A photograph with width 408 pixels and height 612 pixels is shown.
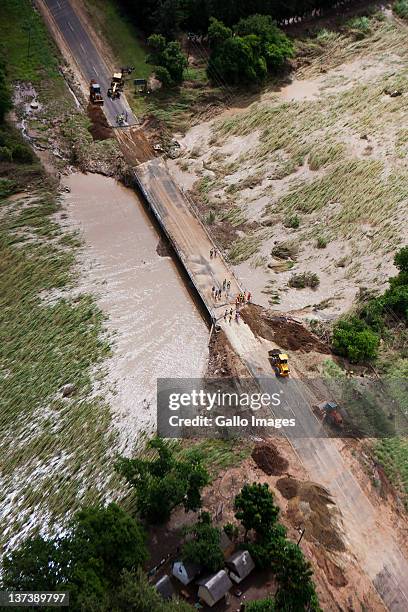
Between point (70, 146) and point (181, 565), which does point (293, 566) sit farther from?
point (70, 146)

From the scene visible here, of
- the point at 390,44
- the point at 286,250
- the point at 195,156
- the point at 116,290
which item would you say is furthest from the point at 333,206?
the point at 390,44

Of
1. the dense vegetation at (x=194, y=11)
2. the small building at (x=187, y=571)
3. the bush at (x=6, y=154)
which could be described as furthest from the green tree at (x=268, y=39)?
the small building at (x=187, y=571)

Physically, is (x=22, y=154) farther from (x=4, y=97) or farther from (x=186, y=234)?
(x=186, y=234)

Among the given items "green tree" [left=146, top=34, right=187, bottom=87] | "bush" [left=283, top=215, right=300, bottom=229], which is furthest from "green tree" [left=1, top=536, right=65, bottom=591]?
"green tree" [left=146, top=34, right=187, bottom=87]

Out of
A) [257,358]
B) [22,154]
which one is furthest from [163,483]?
[22,154]

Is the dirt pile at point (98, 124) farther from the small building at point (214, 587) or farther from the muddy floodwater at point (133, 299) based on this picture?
the small building at point (214, 587)
